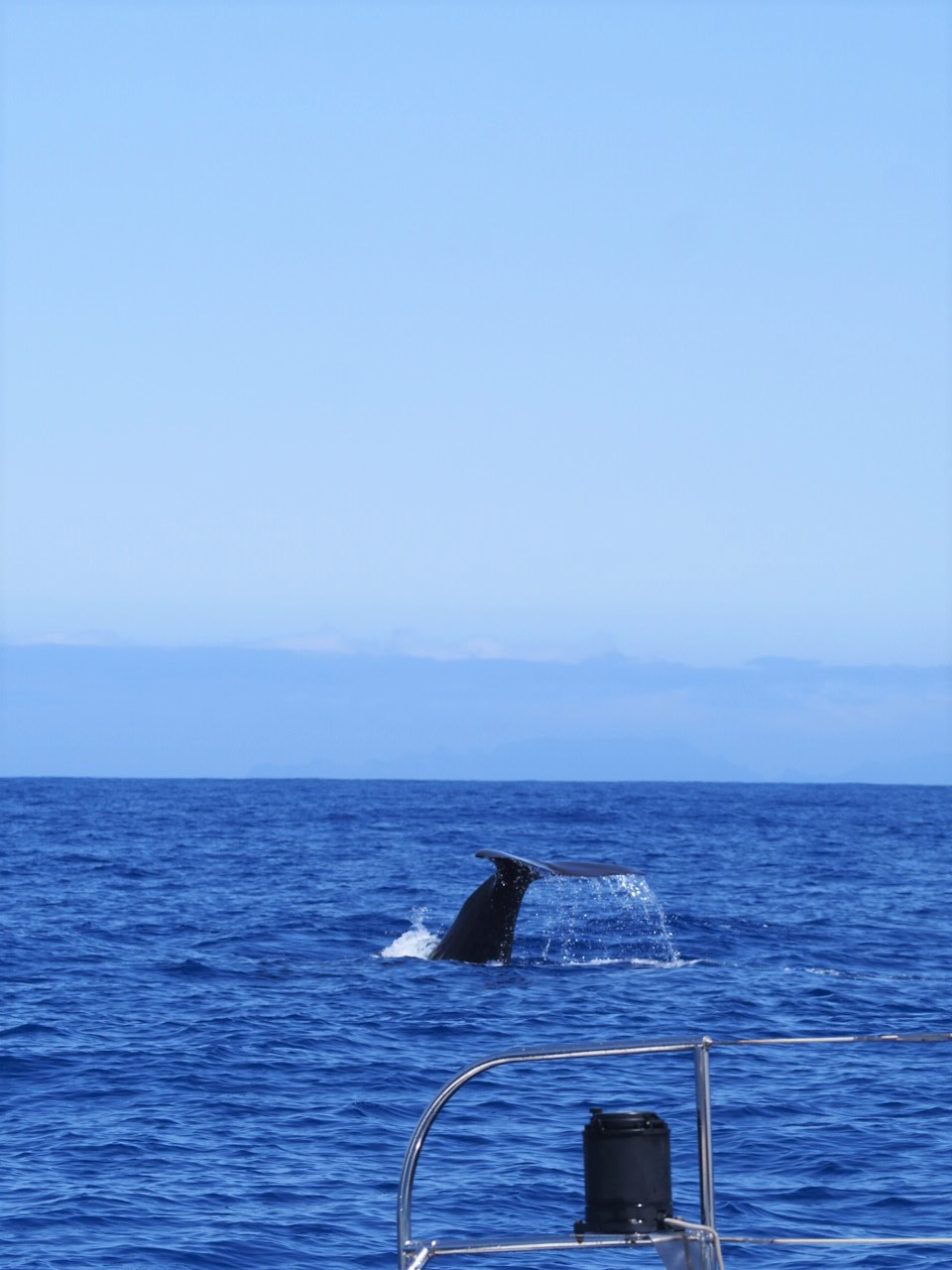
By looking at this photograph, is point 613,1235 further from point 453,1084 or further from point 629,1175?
point 453,1084

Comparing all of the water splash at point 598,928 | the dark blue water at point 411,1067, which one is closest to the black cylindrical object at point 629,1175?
the dark blue water at point 411,1067

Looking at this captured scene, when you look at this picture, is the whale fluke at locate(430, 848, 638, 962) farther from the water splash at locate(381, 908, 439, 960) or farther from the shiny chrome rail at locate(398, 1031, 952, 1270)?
the shiny chrome rail at locate(398, 1031, 952, 1270)

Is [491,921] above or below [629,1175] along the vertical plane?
below

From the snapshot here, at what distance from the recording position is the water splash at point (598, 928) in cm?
2456

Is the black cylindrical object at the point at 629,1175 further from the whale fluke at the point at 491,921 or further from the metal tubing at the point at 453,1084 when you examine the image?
the whale fluke at the point at 491,921

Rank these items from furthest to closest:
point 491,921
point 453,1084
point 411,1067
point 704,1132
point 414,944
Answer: point 414,944 → point 491,921 → point 411,1067 → point 704,1132 → point 453,1084

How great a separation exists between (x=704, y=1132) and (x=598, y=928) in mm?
23490

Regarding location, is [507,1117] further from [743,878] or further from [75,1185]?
[743,878]

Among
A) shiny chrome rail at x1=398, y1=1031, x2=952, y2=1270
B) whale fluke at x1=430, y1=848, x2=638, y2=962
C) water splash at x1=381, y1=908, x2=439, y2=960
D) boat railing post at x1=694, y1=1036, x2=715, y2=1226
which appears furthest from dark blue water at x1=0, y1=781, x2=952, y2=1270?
boat railing post at x1=694, y1=1036, x2=715, y2=1226

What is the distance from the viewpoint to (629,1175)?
7.14 metres

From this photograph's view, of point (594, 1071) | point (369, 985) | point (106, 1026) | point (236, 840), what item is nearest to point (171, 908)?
point (369, 985)

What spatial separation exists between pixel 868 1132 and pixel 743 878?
1063 inches

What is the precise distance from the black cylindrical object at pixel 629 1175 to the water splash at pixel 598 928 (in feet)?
41.7

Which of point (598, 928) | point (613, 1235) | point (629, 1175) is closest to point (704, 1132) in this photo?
point (629, 1175)
